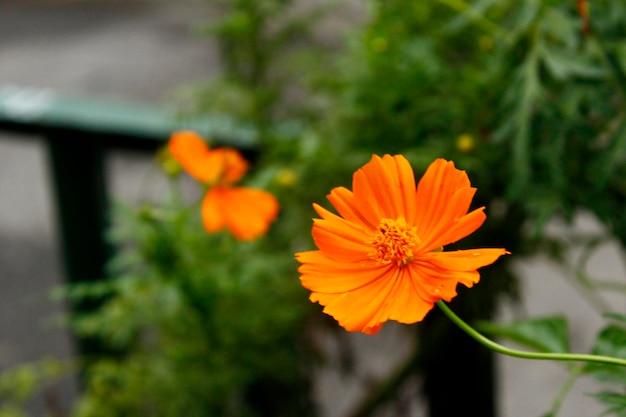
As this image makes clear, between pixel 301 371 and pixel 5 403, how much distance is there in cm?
94

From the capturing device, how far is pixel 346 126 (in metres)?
1.12

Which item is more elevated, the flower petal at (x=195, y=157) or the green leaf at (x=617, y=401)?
the flower petal at (x=195, y=157)

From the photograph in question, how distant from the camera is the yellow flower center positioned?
18.7 inches

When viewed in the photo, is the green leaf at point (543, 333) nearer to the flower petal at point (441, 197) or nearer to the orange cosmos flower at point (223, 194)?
the flower petal at point (441, 197)

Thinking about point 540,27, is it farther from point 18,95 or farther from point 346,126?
point 18,95

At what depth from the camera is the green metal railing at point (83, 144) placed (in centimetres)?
150

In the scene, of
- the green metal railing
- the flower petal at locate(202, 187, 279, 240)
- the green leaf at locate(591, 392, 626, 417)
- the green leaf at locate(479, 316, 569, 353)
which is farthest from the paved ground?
the green leaf at locate(591, 392, 626, 417)

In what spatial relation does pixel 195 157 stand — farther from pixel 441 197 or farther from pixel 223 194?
pixel 441 197

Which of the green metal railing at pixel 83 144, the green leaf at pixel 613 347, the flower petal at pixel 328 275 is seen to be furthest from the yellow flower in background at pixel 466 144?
the green metal railing at pixel 83 144

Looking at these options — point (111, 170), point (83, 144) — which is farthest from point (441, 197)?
point (111, 170)

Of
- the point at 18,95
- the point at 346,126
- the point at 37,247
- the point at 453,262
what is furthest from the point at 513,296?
the point at 37,247

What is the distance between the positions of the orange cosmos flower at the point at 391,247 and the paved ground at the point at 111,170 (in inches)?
28.5

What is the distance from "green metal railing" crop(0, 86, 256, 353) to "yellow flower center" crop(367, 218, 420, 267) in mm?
1001

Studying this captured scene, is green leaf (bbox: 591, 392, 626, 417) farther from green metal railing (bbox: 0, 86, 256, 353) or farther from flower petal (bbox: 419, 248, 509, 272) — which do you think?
green metal railing (bbox: 0, 86, 256, 353)
